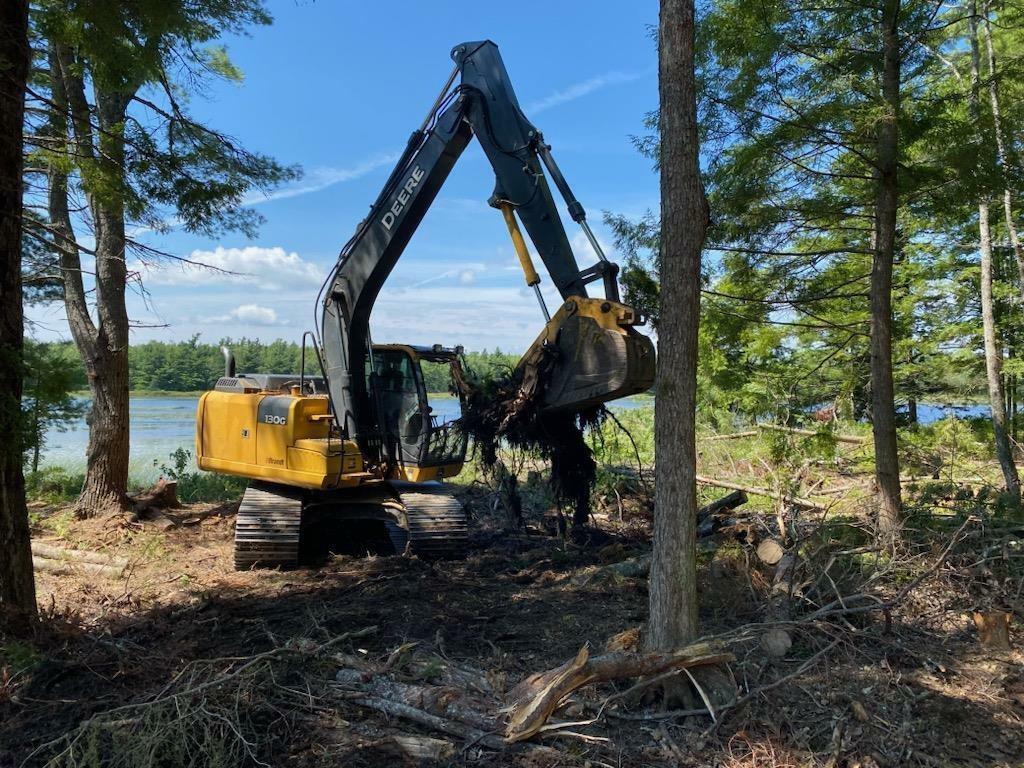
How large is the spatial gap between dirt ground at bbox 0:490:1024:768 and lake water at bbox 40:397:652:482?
70.5 inches

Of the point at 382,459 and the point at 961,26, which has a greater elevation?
Result: the point at 961,26

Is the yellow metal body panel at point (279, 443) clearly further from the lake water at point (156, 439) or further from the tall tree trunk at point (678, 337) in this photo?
the tall tree trunk at point (678, 337)

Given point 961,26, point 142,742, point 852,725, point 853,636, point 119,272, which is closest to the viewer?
point 142,742

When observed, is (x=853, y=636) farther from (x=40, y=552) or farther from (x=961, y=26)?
(x=961, y=26)

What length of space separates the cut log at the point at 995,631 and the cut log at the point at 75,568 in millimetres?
7869

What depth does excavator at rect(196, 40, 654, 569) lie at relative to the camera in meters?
6.95

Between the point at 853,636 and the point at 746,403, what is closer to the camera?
the point at 853,636

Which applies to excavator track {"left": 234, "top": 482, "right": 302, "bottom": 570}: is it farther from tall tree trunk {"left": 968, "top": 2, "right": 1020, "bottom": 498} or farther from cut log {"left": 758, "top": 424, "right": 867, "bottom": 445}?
tall tree trunk {"left": 968, "top": 2, "right": 1020, "bottom": 498}

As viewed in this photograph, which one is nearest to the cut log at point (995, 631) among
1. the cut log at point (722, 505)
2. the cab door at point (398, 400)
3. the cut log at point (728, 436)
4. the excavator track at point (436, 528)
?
the cut log at point (722, 505)

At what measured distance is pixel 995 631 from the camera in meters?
5.35

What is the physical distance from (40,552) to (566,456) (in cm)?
608

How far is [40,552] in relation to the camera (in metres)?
8.12

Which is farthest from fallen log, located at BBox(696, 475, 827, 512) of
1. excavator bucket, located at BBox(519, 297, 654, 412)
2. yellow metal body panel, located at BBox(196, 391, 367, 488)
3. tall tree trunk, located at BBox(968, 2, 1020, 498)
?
yellow metal body panel, located at BBox(196, 391, 367, 488)

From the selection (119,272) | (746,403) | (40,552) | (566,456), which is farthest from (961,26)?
(40,552)
